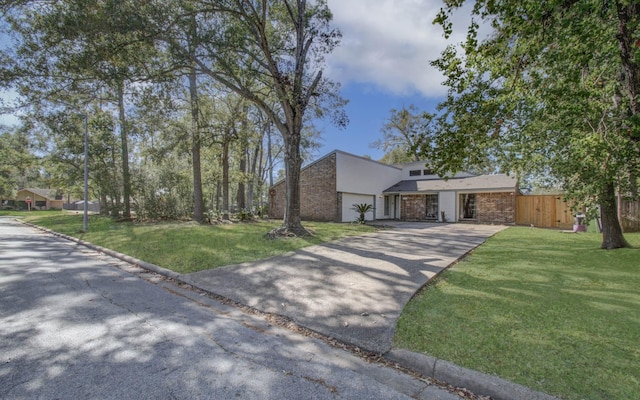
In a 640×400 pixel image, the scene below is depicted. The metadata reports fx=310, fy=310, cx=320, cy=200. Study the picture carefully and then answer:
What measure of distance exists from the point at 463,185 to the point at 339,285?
19.2 metres

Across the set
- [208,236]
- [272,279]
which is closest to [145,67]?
[208,236]

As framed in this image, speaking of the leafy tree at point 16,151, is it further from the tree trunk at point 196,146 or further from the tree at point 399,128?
the tree at point 399,128

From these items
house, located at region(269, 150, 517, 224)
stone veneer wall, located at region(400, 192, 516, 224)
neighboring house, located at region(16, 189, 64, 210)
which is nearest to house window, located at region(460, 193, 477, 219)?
house, located at region(269, 150, 517, 224)

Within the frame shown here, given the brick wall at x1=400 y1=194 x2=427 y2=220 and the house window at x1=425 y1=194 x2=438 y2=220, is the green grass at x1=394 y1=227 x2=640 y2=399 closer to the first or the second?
the house window at x1=425 y1=194 x2=438 y2=220

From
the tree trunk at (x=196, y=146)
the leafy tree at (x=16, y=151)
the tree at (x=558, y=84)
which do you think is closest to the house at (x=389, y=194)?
the tree trunk at (x=196, y=146)

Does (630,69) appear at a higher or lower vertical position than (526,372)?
higher

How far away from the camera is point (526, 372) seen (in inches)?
108

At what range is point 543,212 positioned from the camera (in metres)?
18.8

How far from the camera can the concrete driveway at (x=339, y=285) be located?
4.02 metres

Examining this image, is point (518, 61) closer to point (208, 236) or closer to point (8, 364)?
point (8, 364)

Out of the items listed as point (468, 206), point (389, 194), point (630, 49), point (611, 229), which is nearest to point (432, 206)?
point (468, 206)

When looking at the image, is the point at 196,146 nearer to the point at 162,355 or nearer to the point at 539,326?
the point at 162,355

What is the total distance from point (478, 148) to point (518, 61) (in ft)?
5.97

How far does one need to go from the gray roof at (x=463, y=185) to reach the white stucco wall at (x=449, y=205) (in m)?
0.46
